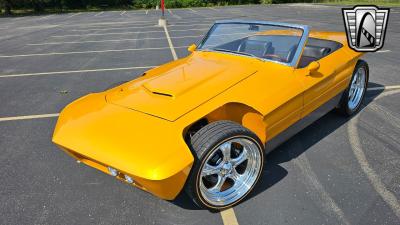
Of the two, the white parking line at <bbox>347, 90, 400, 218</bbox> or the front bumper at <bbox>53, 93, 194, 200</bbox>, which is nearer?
the front bumper at <bbox>53, 93, 194, 200</bbox>

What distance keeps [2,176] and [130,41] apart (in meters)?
9.24

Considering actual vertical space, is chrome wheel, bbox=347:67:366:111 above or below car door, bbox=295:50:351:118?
below

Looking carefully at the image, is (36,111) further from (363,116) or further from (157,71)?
(363,116)

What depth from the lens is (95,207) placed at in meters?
2.99

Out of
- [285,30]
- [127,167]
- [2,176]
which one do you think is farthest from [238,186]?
[2,176]

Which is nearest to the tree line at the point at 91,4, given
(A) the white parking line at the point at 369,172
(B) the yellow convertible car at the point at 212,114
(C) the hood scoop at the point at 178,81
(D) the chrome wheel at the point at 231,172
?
(B) the yellow convertible car at the point at 212,114

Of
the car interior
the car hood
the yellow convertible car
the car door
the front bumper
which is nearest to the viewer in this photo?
the front bumper

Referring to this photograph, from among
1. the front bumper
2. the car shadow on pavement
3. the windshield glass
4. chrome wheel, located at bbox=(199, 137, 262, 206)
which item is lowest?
the car shadow on pavement

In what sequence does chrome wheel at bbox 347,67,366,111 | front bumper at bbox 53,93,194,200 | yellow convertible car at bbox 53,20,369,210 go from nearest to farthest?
front bumper at bbox 53,93,194,200 < yellow convertible car at bbox 53,20,369,210 < chrome wheel at bbox 347,67,366,111

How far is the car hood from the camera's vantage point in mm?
2912

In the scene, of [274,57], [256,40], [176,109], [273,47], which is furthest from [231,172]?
[256,40]

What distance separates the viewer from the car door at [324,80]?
3559 mm

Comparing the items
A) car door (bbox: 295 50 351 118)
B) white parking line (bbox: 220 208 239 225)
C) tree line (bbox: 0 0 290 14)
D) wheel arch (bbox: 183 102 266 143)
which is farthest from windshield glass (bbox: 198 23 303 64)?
tree line (bbox: 0 0 290 14)

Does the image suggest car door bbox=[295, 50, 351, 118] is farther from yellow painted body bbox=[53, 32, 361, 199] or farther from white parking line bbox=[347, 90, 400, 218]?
white parking line bbox=[347, 90, 400, 218]
